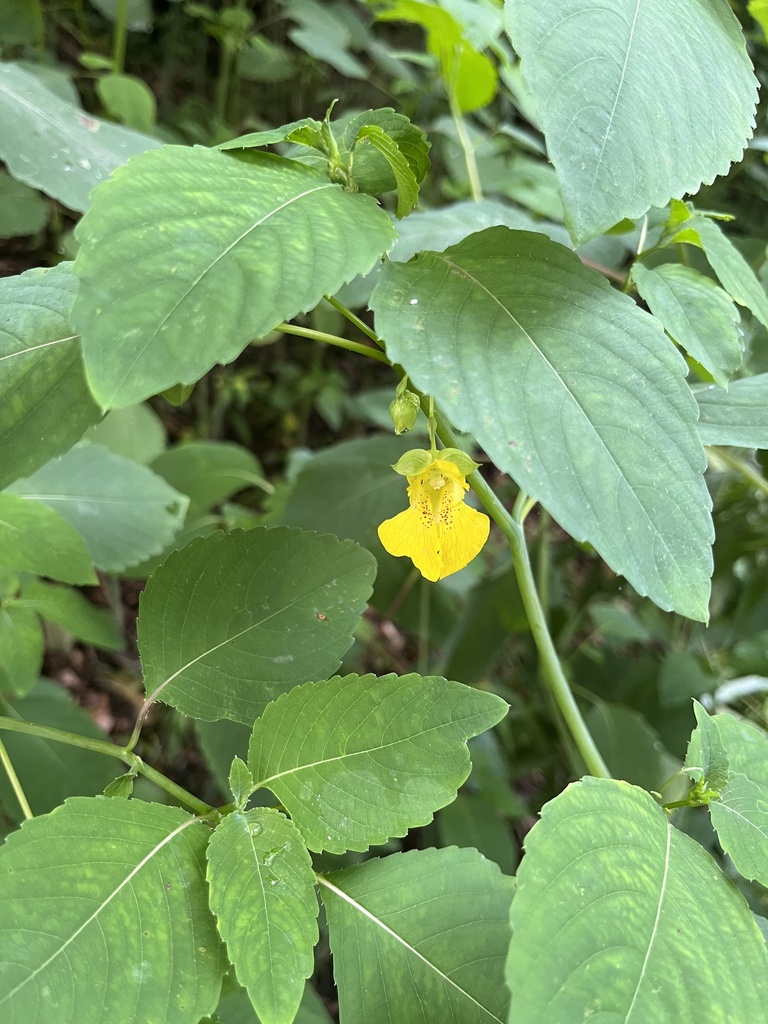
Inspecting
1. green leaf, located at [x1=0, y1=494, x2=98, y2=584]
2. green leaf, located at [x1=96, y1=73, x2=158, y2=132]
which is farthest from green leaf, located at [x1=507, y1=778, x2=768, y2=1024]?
green leaf, located at [x1=96, y1=73, x2=158, y2=132]

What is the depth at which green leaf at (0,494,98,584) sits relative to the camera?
2.42ft

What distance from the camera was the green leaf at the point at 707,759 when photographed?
538mm

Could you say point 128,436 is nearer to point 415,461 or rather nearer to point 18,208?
point 18,208

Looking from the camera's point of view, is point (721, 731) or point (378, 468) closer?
point (721, 731)

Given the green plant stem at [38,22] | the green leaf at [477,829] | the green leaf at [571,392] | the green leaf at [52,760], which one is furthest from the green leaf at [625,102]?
the green plant stem at [38,22]

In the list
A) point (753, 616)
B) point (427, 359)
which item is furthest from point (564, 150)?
point (753, 616)

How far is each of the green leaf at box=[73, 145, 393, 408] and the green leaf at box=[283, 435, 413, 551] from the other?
76 centimetres

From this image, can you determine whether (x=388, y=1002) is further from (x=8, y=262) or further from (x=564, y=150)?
(x=8, y=262)

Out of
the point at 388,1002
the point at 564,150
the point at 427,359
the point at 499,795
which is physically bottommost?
the point at 499,795

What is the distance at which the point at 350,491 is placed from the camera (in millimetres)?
1217

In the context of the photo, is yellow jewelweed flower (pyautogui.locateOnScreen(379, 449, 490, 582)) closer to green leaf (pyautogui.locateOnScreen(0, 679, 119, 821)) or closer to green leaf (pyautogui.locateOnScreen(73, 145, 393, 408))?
green leaf (pyautogui.locateOnScreen(73, 145, 393, 408))

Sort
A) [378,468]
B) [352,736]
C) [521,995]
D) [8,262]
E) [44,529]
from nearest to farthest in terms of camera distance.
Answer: [521,995] → [352,736] → [44,529] → [378,468] → [8,262]

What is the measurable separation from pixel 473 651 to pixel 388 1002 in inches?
34.5

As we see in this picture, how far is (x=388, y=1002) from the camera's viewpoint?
1.55 ft
